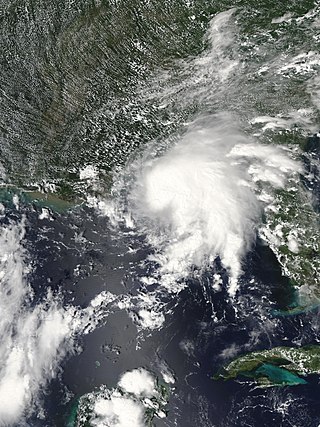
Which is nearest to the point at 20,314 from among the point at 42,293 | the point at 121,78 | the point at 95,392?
the point at 42,293

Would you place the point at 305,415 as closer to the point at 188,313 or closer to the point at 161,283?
the point at 188,313

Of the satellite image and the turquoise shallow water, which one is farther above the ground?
the satellite image

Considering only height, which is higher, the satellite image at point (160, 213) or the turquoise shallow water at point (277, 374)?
the satellite image at point (160, 213)

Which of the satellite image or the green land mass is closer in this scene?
the green land mass

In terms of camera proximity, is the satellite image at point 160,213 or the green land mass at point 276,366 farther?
the satellite image at point 160,213

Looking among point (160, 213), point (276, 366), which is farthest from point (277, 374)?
point (160, 213)

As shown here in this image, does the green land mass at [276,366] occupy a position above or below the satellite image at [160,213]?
below

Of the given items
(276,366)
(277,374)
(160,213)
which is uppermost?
(160,213)

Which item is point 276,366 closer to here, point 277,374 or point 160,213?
point 277,374
